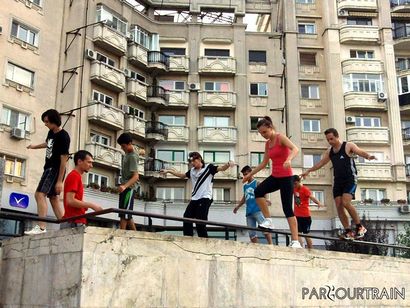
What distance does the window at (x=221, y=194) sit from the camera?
34.3m

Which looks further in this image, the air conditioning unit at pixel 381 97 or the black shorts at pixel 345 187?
the air conditioning unit at pixel 381 97

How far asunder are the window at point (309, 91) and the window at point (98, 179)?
1573 centimetres

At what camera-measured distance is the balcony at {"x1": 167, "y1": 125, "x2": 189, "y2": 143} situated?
34844mm

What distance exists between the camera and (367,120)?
3634 cm

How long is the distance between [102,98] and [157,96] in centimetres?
445

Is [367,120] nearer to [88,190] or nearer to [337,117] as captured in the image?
[337,117]

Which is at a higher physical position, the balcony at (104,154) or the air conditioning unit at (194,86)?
the air conditioning unit at (194,86)

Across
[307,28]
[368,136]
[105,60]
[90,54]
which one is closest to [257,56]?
[307,28]

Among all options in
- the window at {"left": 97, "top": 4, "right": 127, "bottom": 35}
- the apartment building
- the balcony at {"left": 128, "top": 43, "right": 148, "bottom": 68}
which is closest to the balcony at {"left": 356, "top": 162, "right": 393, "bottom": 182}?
the apartment building

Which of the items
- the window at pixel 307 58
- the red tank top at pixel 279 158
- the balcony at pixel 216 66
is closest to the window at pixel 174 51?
the balcony at pixel 216 66

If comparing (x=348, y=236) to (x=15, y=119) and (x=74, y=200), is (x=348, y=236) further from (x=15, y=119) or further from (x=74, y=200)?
(x=15, y=119)

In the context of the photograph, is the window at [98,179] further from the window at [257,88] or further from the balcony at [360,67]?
the balcony at [360,67]

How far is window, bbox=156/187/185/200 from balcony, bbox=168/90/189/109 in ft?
19.4

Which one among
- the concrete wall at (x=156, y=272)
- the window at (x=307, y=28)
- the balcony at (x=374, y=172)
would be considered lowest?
the concrete wall at (x=156, y=272)
